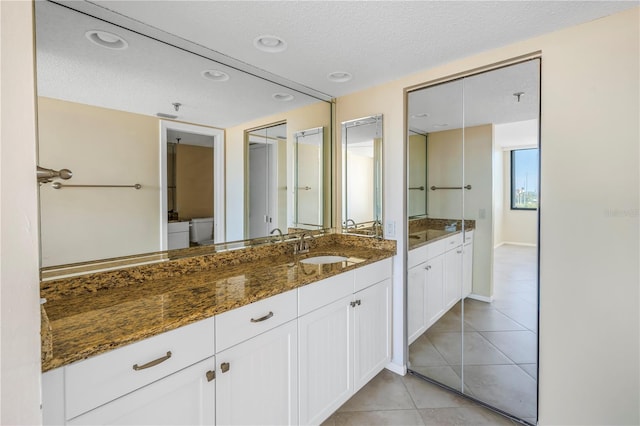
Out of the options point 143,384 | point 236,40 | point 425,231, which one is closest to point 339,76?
point 236,40

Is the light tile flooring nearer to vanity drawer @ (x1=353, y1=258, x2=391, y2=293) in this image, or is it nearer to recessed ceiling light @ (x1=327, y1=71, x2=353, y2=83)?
vanity drawer @ (x1=353, y1=258, x2=391, y2=293)

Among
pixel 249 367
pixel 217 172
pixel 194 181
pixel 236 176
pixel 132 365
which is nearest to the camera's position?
pixel 132 365

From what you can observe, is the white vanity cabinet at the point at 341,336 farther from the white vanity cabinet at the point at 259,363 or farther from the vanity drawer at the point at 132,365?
the vanity drawer at the point at 132,365

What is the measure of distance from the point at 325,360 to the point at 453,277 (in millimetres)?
1178

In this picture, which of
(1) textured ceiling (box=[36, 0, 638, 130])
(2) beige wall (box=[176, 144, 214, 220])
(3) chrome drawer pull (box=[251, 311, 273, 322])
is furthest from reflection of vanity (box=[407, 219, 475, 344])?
(2) beige wall (box=[176, 144, 214, 220])

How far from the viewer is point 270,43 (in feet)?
5.64

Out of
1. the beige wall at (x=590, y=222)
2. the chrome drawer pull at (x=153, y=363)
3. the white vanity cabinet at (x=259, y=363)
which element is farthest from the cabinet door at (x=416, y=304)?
the chrome drawer pull at (x=153, y=363)

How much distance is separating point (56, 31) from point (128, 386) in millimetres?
1566

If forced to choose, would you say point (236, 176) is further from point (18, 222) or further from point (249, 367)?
point (18, 222)

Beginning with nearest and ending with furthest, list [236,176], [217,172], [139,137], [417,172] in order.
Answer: [139,137] < [217,172] < [236,176] < [417,172]

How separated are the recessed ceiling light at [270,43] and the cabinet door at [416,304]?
1816 mm

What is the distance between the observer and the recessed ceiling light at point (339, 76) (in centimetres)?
214

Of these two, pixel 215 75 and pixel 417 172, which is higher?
pixel 215 75

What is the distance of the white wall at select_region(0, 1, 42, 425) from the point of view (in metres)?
0.41
